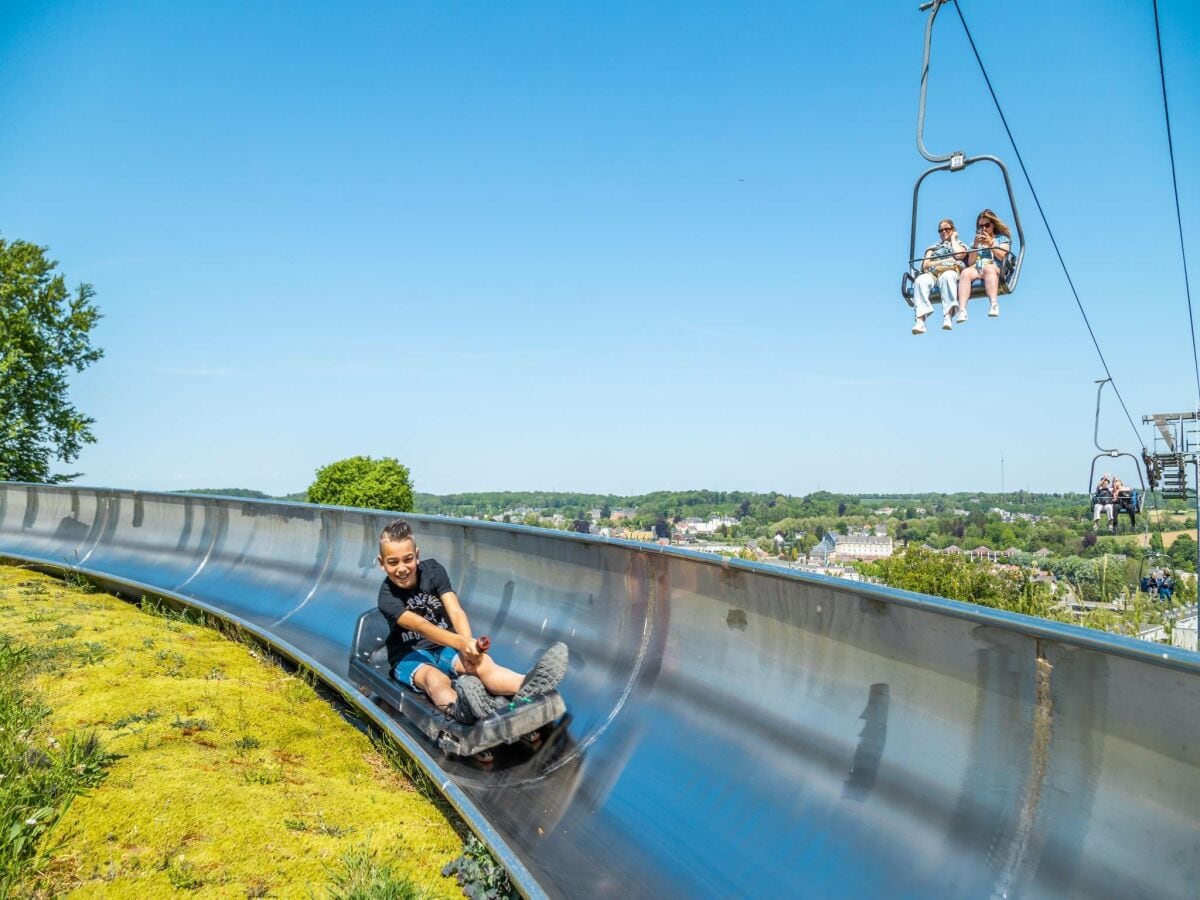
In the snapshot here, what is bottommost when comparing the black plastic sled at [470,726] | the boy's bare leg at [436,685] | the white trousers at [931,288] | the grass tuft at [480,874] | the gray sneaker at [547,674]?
the grass tuft at [480,874]

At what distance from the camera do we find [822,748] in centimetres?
317

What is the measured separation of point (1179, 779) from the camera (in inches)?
84.1

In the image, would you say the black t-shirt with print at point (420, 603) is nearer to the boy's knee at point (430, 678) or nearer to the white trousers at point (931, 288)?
the boy's knee at point (430, 678)

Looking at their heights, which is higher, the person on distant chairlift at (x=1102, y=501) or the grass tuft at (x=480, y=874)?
the person on distant chairlift at (x=1102, y=501)

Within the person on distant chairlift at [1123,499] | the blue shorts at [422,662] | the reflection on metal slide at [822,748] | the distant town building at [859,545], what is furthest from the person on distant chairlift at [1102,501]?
the blue shorts at [422,662]

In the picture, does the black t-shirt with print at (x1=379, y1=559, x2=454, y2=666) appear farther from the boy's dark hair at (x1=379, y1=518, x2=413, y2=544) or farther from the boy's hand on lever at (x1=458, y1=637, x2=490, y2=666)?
the boy's hand on lever at (x1=458, y1=637, x2=490, y2=666)

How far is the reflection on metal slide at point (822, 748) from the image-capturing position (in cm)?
225

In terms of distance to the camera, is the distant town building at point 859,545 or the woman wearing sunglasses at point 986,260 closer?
the woman wearing sunglasses at point 986,260

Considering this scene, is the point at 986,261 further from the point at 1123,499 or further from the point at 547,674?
the point at 1123,499

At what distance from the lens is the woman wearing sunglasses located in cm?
804

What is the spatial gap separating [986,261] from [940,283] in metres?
0.47

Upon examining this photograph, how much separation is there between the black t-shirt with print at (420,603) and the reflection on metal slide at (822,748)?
389 millimetres

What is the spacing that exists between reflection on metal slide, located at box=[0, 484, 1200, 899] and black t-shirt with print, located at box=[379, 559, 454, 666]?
39 centimetres

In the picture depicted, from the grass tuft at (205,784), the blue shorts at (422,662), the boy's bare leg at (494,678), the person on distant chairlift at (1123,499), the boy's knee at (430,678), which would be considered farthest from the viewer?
the person on distant chairlift at (1123,499)
